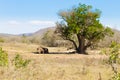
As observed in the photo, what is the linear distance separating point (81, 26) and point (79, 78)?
3612 cm

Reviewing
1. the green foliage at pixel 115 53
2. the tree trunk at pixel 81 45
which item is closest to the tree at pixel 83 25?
the tree trunk at pixel 81 45

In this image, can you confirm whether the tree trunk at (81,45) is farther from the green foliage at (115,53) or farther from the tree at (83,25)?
the green foliage at (115,53)

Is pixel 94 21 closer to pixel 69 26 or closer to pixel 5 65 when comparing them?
pixel 69 26

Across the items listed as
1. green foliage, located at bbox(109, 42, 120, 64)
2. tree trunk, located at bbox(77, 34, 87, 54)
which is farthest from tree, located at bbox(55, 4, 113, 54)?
green foliage, located at bbox(109, 42, 120, 64)

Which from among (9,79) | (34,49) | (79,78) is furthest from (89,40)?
(9,79)

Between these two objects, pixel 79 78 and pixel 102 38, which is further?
pixel 102 38

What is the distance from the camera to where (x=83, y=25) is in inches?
2178

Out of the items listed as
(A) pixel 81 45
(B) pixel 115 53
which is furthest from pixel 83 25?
(B) pixel 115 53

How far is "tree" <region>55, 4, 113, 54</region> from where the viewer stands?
54656mm

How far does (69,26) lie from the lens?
181 ft

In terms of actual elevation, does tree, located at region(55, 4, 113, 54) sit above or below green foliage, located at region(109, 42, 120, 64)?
above

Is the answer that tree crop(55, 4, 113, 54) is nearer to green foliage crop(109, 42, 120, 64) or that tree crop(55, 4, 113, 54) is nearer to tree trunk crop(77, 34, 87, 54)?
tree trunk crop(77, 34, 87, 54)

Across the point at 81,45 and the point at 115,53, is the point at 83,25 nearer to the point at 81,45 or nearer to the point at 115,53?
the point at 81,45

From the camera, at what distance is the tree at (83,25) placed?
54.7 metres
